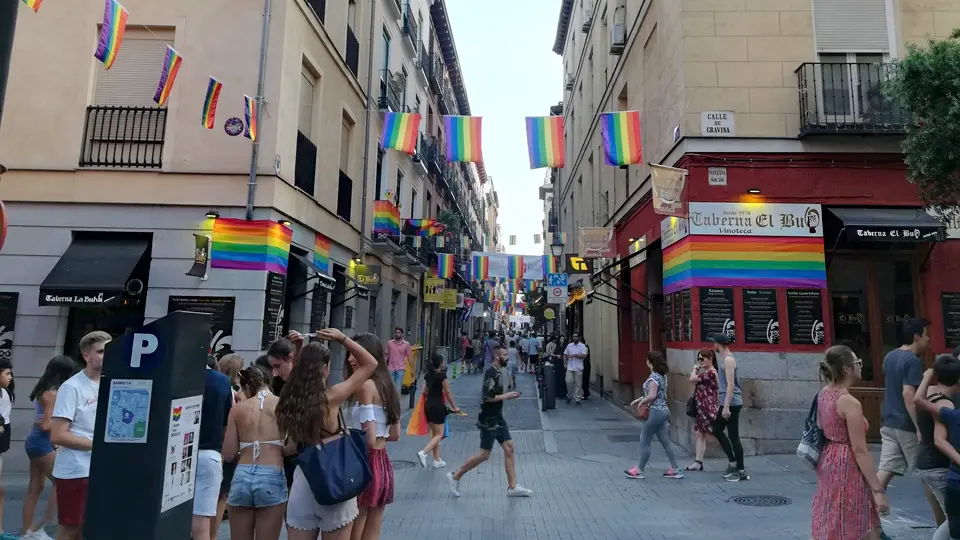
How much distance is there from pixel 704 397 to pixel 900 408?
2.95 metres

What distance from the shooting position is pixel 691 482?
25.3 feet

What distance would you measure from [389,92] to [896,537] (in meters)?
15.8

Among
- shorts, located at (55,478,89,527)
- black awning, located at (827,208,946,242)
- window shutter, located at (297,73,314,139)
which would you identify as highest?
window shutter, located at (297,73,314,139)

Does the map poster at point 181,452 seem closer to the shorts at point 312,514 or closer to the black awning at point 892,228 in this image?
the shorts at point 312,514

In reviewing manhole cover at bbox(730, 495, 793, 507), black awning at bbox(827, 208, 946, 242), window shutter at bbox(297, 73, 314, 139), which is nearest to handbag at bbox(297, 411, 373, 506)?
manhole cover at bbox(730, 495, 793, 507)

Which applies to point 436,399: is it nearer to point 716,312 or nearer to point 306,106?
point 716,312

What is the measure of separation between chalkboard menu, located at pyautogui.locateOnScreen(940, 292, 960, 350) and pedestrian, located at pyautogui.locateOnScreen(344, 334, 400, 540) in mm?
9347

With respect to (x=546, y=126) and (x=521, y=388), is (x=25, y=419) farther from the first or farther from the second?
(x=521, y=388)

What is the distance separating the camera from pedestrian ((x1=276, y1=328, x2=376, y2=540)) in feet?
10.9

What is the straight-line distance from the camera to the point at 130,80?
994 cm

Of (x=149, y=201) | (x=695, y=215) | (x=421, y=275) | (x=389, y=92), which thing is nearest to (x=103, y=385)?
(x=149, y=201)

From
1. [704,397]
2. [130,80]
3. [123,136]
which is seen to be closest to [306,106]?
[130,80]

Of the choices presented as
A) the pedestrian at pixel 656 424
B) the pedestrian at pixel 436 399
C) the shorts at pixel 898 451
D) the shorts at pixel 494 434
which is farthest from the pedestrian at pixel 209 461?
the shorts at pixel 898 451

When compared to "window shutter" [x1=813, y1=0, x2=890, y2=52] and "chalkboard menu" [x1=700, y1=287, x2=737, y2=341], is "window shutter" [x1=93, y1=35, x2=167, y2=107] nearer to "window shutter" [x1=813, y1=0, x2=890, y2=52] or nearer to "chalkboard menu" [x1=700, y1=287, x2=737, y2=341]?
"chalkboard menu" [x1=700, y1=287, x2=737, y2=341]
